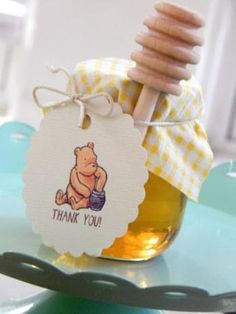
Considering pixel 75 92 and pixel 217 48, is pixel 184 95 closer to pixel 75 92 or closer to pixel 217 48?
pixel 75 92

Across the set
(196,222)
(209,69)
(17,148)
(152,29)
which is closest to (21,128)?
(17,148)

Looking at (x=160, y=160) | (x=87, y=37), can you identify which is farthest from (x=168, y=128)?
(x=87, y=37)

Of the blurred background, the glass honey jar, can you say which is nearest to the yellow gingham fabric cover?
the glass honey jar

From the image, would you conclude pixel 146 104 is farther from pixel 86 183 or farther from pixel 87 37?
pixel 87 37

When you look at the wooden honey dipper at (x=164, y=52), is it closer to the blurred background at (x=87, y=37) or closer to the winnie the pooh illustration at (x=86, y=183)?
the winnie the pooh illustration at (x=86, y=183)

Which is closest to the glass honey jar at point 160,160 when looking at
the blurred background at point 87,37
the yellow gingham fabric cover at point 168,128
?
the yellow gingham fabric cover at point 168,128

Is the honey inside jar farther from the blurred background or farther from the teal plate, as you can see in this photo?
the blurred background

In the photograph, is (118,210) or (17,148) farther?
(17,148)
